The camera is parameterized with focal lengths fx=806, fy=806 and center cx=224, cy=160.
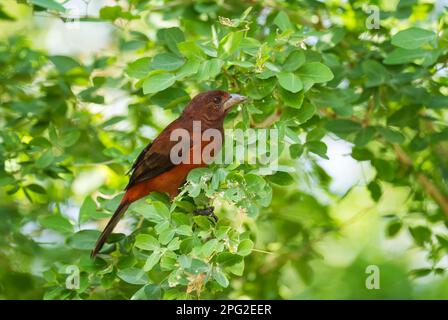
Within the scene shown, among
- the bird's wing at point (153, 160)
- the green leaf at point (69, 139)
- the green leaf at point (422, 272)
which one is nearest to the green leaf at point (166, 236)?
the bird's wing at point (153, 160)

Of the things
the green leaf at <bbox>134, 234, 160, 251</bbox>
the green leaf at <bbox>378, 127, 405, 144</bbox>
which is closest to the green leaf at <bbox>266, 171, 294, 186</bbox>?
the green leaf at <bbox>134, 234, 160, 251</bbox>

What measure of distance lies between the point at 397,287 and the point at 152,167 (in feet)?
10.0

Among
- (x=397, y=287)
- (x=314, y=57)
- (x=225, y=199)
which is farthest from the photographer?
(x=397, y=287)

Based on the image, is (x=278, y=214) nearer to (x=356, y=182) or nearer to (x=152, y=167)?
(x=356, y=182)

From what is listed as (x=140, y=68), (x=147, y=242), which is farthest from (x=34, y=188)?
(x=147, y=242)

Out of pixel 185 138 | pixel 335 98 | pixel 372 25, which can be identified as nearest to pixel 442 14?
pixel 372 25

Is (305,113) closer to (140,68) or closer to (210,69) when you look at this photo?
(210,69)

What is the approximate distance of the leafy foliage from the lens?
3.63 m

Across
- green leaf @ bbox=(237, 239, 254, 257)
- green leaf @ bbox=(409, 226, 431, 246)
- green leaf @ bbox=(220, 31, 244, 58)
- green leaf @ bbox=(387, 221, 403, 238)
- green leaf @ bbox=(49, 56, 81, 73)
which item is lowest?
green leaf @ bbox=(237, 239, 254, 257)

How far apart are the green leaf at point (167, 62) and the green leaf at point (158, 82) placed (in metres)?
0.16

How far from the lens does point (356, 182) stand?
5004mm

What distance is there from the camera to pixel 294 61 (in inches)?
149

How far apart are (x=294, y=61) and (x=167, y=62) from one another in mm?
655

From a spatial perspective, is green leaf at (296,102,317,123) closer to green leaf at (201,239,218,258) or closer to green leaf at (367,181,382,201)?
green leaf at (201,239,218,258)
